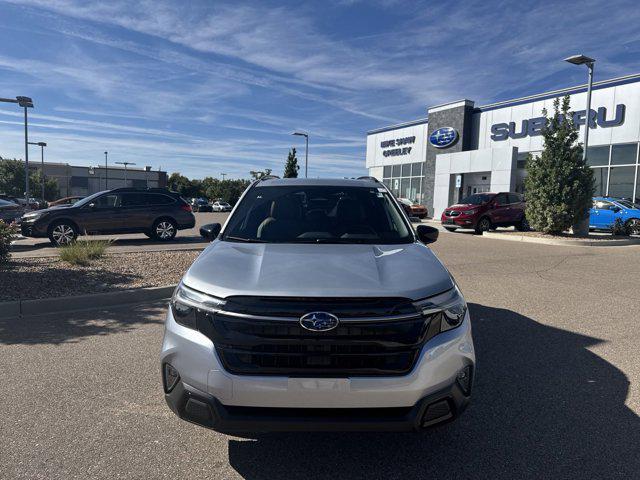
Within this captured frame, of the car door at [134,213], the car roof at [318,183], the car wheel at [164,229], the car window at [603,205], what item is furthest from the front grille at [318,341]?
the car window at [603,205]

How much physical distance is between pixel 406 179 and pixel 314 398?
38.1 metres

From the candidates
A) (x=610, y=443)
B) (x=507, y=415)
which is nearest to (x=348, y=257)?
(x=507, y=415)

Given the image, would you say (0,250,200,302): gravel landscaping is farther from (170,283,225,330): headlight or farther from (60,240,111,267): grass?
(170,283,225,330): headlight

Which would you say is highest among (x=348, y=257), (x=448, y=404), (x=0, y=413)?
(x=348, y=257)

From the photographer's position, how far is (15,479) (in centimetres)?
254

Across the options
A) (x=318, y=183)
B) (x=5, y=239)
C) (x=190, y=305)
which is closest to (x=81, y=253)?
(x=5, y=239)

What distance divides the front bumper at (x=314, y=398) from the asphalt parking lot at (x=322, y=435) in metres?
0.47

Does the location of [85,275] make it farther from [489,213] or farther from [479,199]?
[479,199]

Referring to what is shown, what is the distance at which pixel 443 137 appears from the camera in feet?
111

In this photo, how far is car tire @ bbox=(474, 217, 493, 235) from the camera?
64.2 feet

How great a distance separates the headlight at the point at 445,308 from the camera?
252 centimetres

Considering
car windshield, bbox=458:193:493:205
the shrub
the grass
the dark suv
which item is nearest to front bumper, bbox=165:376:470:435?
the grass

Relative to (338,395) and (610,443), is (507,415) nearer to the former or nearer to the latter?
(610,443)

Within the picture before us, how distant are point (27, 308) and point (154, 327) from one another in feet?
6.07
